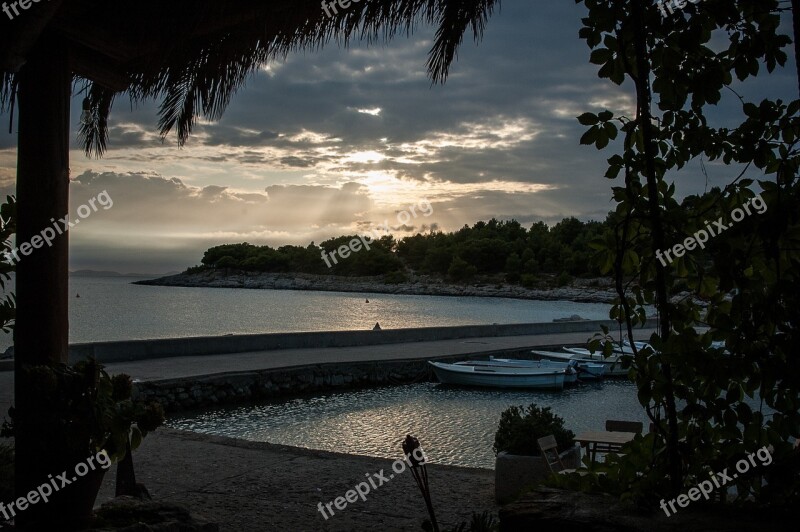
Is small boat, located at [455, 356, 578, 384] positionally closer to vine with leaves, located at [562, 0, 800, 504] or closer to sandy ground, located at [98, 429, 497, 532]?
sandy ground, located at [98, 429, 497, 532]

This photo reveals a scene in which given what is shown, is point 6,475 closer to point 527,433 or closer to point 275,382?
point 527,433

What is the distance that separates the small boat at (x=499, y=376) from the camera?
2177cm

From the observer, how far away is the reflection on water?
48.8ft

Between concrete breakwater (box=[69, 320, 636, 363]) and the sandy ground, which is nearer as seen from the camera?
the sandy ground

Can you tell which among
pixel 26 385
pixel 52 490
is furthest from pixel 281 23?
pixel 52 490

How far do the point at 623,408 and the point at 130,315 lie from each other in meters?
87.2

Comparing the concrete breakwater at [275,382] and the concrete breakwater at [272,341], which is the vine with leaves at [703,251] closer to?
the concrete breakwater at [272,341]

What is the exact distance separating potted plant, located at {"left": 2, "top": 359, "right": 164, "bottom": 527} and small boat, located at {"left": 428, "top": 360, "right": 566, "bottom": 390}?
17.6m

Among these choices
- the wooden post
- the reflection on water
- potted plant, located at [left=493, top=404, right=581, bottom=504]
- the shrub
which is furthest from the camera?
the reflection on water

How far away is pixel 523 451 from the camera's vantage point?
773cm

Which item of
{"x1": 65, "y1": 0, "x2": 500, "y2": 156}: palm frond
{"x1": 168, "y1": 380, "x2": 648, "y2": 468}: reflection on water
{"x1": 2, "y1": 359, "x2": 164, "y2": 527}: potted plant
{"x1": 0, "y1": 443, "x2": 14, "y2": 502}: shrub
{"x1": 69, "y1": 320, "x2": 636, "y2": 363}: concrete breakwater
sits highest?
{"x1": 65, "y1": 0, "x2": 500, "y2": 156}: palm frond

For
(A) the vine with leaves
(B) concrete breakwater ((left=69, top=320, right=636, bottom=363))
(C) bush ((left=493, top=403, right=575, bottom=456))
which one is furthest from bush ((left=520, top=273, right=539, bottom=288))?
(A) the vine with leaves

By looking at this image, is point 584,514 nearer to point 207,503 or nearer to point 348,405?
point 207,503

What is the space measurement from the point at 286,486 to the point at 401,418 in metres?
10.1
